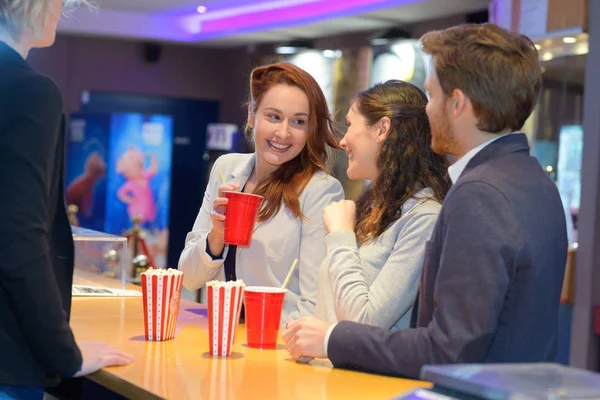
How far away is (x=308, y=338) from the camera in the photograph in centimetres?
187

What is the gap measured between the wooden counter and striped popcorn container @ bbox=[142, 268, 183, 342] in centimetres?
3

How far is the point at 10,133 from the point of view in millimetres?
1500

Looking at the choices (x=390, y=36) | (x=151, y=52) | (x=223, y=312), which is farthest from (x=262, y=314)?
(x=151, y=52)

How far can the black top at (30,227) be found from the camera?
1.48 m

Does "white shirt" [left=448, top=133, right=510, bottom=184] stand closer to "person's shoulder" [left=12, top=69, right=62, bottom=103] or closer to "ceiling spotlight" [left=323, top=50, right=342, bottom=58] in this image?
"person's shoulder" [left=12, top=69, right=62, bottom=103]

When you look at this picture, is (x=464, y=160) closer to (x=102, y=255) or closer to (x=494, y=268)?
(x=494, y=268)

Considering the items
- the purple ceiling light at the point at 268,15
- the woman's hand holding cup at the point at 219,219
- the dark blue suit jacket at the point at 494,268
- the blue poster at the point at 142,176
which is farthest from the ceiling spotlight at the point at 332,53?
the dark blue suit jacket at the point at 494,268

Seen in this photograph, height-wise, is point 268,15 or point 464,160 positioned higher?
point 268,15

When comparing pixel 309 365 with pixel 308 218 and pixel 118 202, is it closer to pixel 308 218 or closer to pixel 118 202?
pixel 308 218

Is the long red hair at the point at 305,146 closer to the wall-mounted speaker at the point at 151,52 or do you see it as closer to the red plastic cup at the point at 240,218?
the red plastic cup at the point at 240,218

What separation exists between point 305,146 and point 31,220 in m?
1.40

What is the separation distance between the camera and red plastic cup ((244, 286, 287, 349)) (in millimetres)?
1967

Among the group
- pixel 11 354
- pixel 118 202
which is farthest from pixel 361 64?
pixel 11 354

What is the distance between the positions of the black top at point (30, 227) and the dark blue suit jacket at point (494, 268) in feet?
2.18
